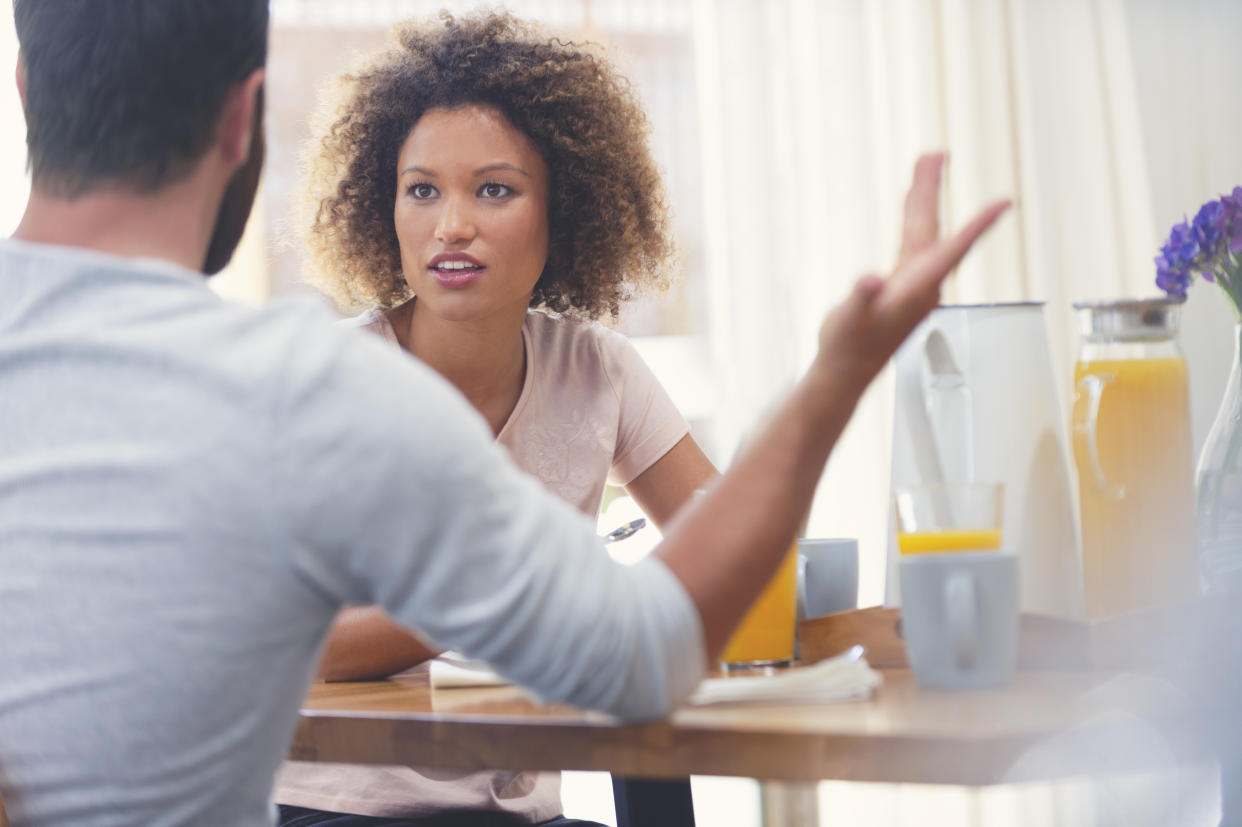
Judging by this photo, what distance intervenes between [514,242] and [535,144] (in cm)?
18

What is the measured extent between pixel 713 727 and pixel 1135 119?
2530 mm

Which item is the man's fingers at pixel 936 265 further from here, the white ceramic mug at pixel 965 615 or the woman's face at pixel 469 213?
the woman's face at pixel 469 213

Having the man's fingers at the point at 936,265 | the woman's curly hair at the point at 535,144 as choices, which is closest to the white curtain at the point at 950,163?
the woman's curly hair at the point at 535,144

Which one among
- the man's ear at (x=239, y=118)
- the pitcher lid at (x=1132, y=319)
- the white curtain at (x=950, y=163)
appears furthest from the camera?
the white curtain at (x=950, y=163)

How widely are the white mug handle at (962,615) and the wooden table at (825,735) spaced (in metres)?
0.02

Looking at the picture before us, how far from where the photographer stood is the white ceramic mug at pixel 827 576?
3.81 ft

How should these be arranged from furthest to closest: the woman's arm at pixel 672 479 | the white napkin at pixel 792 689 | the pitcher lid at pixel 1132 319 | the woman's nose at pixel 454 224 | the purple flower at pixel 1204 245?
the woman's arm at pixel 672 479 → the woman's nose at pixel 454 224 → the purple flower at pixel 1204 245 → the pitcher lid at pixel 1132 319 → the white napkin at pixel 792 689

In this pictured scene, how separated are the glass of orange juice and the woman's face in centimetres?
76

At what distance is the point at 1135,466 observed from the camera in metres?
1.06

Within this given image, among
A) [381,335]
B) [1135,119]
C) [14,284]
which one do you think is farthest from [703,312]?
[14,284]

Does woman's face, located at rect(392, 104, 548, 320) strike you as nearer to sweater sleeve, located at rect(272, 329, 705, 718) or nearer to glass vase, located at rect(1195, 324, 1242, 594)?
glass vase, located at rect(1195, 324, 1242, 594)

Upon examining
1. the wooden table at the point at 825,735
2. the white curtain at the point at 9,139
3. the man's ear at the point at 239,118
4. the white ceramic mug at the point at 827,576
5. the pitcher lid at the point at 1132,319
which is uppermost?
the white curtain at the point at 9,139

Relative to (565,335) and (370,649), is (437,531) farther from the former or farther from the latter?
(565,335)

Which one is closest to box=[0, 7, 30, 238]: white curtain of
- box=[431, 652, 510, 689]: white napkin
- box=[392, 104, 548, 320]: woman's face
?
box=[392, 104, 548, 320]: woman's face
